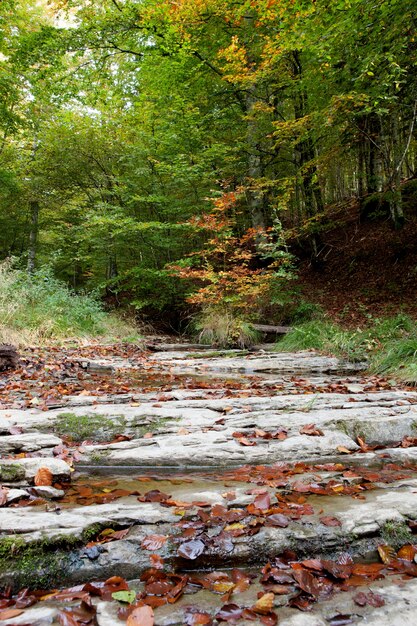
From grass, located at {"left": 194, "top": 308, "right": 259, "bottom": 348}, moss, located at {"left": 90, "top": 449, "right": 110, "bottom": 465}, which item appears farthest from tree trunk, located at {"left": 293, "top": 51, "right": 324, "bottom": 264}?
moss, located at {"left": 90, "top": 449, "right": 110, "bottom": 465}

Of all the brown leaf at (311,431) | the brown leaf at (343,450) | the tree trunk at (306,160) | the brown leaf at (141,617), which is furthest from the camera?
the tree trunk at (306,160)

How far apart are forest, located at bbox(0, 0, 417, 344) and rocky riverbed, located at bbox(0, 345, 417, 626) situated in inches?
213

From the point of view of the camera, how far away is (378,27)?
5203 millimetres

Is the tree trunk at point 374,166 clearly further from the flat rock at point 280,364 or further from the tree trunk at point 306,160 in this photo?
the flat rock at point 280,364

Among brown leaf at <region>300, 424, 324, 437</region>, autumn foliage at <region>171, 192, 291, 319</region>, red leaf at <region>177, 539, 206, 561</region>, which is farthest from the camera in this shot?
autumn foliage at <region>171, 192, 291, 319</region>

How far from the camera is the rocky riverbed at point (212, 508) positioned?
120 centimetres

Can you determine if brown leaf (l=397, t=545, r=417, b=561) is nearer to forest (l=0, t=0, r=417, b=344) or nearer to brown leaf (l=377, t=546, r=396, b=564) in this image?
brown leaf (l=377, t=546, r=396, b=564)

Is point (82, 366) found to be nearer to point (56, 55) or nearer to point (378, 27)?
point (378, 27)

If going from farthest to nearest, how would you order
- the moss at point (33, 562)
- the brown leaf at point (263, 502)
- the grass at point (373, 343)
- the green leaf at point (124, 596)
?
the grass at point (373, 343)
the brown leaf at point (263, 502)
the moss at point (33, 562)
the green leaf at point (124, 596)

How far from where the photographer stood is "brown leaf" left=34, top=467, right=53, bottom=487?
1917 millimetres

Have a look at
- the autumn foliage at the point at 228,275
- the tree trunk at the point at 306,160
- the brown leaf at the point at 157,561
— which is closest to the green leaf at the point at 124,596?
the brown leaf at the point at 157,561

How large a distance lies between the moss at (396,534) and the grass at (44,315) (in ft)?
19.9

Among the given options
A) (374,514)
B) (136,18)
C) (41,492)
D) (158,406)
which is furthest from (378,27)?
(136,18)

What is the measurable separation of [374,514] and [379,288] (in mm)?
8137
